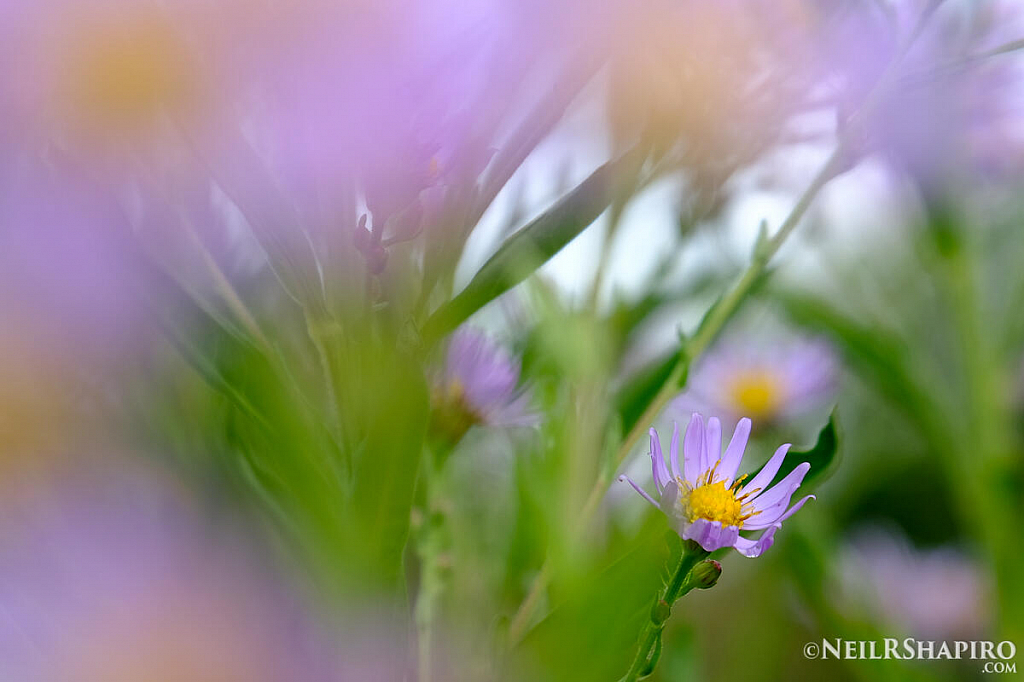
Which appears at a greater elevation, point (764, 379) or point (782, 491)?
point (782, 491)

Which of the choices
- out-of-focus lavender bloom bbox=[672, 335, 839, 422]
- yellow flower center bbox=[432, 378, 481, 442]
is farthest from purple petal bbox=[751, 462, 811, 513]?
out-of-focus lavender bloom bbox=[672, 335, 839, 422]

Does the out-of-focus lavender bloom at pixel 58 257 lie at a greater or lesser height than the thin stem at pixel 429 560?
greater

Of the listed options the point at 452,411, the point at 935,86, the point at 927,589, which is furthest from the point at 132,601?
the point at 927,589

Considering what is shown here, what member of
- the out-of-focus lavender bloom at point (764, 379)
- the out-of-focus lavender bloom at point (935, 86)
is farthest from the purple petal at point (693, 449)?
the out-of-focus lavender bloom at point (764, 379)

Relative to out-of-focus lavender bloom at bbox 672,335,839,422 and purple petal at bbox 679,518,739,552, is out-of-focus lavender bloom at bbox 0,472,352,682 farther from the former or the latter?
out-of-focus lavender bloom at bbox 672,335,839,422

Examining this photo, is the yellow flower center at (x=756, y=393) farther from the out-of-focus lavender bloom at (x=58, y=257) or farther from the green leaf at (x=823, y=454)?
the out-of-focus lavender bloom at (x=58, y=257)

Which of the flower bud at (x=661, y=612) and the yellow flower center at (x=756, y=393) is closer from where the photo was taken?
the flower bud at (x=661, y=612)

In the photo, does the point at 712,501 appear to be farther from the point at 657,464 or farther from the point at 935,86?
the point at 935,86

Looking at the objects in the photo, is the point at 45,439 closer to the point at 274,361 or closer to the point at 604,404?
the point at 274,361
